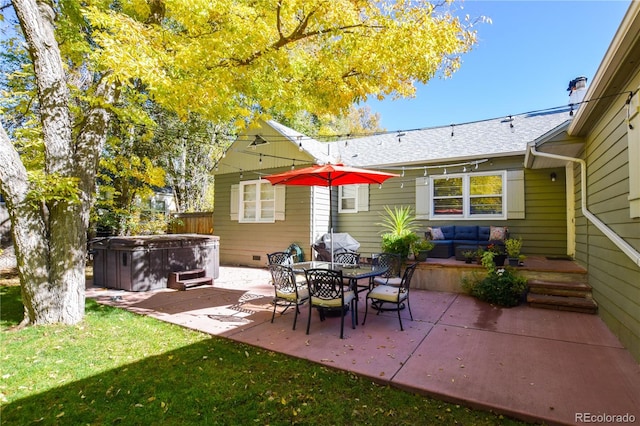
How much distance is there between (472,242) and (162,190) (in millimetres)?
14528

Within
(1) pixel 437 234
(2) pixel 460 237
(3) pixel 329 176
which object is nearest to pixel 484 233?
(2) pixel 460 237

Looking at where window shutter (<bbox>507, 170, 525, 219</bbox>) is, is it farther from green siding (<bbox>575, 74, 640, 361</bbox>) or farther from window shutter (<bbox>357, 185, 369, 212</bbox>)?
window shutter (<bbox>357, 185, 369, 212</bbox>)

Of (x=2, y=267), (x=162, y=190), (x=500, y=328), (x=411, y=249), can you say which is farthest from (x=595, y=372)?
(x=162, y=190)

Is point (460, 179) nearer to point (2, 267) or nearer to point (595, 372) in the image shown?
point (595, 372)

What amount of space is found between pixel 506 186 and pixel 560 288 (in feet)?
10.6

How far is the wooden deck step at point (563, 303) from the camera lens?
189 inches

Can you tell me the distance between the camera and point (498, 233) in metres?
7.62

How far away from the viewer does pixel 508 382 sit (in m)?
2.76

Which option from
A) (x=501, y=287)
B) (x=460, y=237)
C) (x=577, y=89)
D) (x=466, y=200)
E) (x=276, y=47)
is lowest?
(x=501, y=287)

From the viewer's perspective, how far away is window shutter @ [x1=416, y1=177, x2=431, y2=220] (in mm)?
8758

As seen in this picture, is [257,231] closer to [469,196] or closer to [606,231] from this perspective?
[469,196]

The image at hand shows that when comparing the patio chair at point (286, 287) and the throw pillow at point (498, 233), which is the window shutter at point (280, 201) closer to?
the patio chair at point (286, 287)

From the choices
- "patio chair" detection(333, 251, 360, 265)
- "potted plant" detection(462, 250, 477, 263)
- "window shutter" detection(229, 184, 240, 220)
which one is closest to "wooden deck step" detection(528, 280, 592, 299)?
"potted plant" detection(462, 250, 477, 263)

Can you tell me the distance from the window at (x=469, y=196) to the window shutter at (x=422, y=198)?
0.14m
